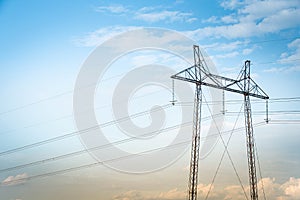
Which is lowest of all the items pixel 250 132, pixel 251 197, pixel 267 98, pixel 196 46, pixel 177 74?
pixel 251 197

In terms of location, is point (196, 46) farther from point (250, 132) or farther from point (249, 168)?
point (249, 168)

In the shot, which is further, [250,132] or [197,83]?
[250,132]

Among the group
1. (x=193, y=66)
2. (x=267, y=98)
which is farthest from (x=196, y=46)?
(x=267, y=98)

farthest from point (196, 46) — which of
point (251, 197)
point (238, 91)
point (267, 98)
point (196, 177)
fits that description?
point (251, 197)

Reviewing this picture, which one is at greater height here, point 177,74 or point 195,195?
point 177,74

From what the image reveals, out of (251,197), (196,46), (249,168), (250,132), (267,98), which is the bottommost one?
(251,197)

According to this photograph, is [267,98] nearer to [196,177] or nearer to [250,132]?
[250,132]

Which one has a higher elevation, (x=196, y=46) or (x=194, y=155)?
(x=196, y=46)

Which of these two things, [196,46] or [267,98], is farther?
[267,98]

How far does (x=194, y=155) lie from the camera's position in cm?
4506

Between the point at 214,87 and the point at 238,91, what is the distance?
422cm

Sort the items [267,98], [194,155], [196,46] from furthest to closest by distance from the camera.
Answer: [267,98] < [196,46] < [194,155]

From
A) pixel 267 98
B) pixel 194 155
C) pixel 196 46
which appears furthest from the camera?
pixel 267 98

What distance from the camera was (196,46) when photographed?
49312 mm
